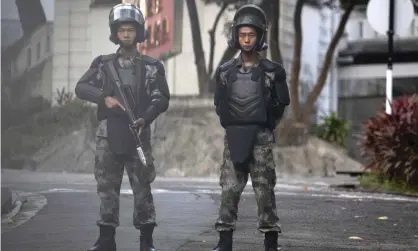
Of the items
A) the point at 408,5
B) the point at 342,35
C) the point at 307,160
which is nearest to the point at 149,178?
the point at 307,160

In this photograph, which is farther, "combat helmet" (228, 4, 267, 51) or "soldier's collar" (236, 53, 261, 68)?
"soldier's collar" (236, 53, 261, 68)

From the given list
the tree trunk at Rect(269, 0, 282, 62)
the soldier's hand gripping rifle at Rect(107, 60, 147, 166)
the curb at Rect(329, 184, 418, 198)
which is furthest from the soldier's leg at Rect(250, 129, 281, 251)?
the curb at Rect(329, 184, 418, 198)

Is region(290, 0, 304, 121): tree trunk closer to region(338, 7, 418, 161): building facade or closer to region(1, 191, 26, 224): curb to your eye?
region(338, 7, 418, 161): building facade

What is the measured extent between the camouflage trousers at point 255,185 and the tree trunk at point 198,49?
61 centimetres

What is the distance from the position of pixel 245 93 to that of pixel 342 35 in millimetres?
10327

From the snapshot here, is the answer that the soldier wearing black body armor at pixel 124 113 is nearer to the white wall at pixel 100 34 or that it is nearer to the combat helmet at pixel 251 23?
the white wall at pixel 100 34

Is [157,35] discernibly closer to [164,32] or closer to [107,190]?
[164,32]

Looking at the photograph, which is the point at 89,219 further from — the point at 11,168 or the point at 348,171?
the point at 348,171

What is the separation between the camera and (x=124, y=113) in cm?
411

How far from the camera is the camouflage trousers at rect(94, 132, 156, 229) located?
4.21 m

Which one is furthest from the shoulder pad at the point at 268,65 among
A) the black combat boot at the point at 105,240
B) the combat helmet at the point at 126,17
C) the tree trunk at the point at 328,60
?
the tree trunk at the point at 328,60

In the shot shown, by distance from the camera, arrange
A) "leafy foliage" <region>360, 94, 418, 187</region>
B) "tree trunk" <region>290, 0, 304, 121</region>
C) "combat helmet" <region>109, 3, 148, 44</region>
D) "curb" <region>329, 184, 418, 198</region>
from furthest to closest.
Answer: "tree trunk" <region>290, 0, 304, 121</region> → "leafy foliage" <region>360, 94, 418, 187</region> → "curb" <region>329, 184, 418, 198</region> → "combat helmet" <region>109, 3, 148, 44</region>

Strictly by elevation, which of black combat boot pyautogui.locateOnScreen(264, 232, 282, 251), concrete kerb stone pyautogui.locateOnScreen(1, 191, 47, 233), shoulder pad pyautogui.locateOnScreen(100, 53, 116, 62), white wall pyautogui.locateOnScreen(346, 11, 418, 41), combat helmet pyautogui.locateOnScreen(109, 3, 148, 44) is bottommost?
black combat boot pyautogui.locateOnScreen(264, 232, 282, 251)

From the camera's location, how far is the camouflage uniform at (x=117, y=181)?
421 centimetres
